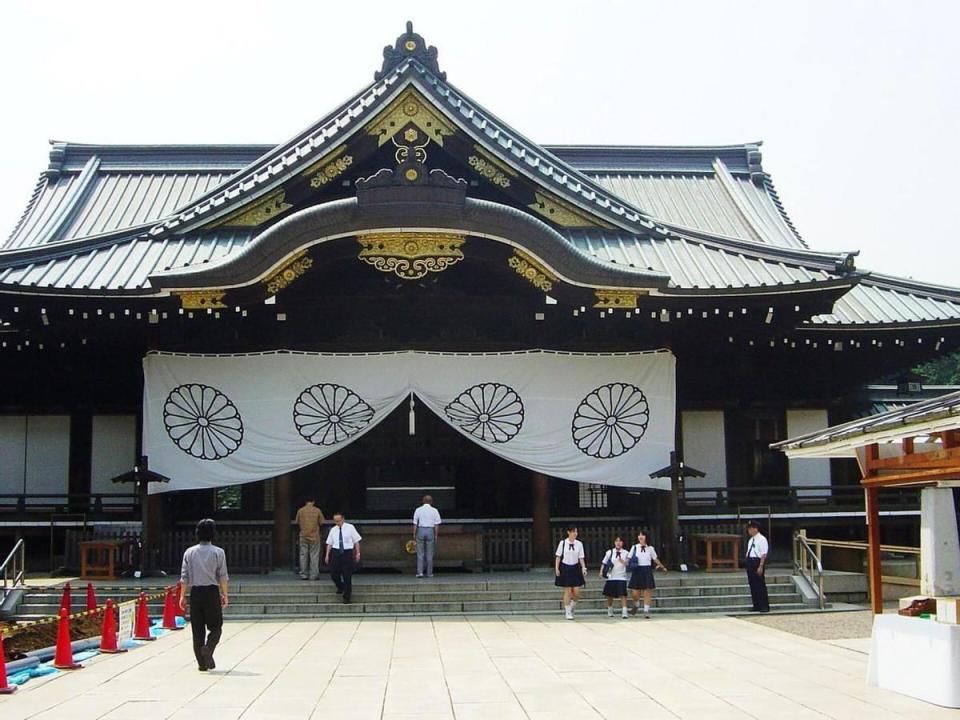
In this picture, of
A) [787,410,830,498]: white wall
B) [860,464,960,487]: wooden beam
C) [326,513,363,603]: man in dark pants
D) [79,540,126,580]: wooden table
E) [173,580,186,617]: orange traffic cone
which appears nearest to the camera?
[860,464,960,487]: wooden beam

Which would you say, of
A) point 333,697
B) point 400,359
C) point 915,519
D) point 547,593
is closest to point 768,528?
point 915,519

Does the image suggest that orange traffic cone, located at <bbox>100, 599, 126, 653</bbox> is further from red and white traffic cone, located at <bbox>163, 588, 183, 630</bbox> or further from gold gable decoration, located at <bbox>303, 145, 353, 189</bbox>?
gold gable decoration, located at <bbox>303, 145, 353, 189</bbox>

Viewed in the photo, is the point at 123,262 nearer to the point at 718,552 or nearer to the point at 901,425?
the point at 718,552

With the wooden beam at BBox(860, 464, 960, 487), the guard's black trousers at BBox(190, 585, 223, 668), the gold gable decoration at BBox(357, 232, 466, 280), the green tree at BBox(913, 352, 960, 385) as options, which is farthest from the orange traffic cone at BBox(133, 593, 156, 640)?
the green tree at BBox(913, 352, 960, 385)

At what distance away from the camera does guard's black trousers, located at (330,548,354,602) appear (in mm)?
15555

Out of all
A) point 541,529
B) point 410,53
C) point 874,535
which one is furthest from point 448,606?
point 410,53

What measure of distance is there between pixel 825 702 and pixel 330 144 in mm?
12257

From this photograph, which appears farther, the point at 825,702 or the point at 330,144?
the point at 330,144

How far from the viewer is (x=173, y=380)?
1783 centimetres

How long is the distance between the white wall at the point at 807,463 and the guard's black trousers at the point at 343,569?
9211mm

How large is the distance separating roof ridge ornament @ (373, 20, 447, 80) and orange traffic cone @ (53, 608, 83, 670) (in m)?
11.5

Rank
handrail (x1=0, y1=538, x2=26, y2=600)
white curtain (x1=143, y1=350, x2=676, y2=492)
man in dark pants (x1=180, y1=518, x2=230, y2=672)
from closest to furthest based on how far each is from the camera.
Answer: man in dark pants (x1=180, y1=518, x2=230, y2=672)
handrail (x1=0, y1=538, x2=26, y2=600)
white curtain (x1=143, y1=350, x2=676, y2=492)

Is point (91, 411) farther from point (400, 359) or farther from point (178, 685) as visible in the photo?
point (178, 685)

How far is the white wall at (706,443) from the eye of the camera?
20188 mm
